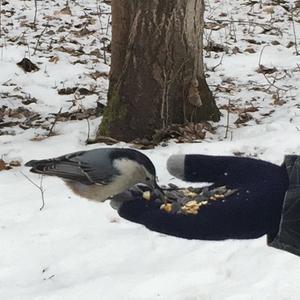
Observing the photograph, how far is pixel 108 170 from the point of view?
6.03 ft

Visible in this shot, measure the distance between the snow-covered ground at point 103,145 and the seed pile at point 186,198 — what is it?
2.48ft

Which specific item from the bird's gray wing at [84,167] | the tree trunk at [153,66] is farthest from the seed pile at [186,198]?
the tree trunk at [153,66]

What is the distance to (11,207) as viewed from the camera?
333 cm

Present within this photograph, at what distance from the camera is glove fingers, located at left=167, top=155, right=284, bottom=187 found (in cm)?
190

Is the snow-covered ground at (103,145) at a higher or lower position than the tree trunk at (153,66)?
lower

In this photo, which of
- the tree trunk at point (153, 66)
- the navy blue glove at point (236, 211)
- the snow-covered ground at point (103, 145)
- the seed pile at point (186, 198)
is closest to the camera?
the navy blue glove at point (236, 211)

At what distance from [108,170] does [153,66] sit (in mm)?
2260

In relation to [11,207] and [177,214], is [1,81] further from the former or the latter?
[177,214]

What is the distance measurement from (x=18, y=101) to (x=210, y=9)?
3940 millimetres

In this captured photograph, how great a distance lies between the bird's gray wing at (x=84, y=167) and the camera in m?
1.84

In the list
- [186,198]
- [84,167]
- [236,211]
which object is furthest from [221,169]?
[84,167]

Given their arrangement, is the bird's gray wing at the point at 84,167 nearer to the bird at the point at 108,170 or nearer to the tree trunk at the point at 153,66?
the bird at the point at 108,170

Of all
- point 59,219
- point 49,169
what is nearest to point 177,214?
point 49,169

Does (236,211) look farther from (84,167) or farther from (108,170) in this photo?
(84,167)
